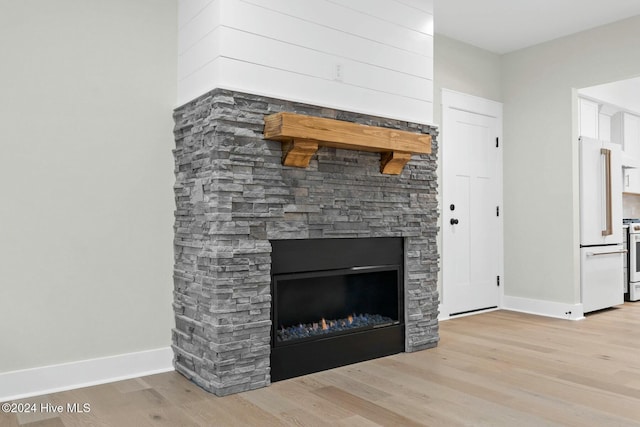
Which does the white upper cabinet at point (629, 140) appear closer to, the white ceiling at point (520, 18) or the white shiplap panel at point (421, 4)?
the white ceiling at point (520, 18)

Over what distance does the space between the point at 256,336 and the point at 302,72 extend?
1.56 m

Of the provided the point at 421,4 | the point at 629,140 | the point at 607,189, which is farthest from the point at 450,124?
the point at 629,140

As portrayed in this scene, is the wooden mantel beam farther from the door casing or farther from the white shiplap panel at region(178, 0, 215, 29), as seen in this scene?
the door casing

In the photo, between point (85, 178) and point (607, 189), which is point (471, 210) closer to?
point (607, 189)

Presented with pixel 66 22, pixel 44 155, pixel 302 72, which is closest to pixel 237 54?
pixel 302 72

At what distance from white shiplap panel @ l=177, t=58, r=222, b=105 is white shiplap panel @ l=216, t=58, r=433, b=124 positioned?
0.18 feet

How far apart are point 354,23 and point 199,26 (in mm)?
984

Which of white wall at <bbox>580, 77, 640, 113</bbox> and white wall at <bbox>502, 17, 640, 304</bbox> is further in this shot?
white wall at <bbox>580, 77, 640, 113</bbox>

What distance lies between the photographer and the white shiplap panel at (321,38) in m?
2.75

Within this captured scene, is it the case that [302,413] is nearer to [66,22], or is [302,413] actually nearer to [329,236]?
[329,236]

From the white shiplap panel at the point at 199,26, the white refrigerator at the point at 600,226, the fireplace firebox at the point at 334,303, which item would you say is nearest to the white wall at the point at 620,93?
the white refrigerator at the point at 600,226

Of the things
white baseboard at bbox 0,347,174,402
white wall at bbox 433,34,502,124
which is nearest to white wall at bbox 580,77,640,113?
white wall at bbox 433,34,502,124

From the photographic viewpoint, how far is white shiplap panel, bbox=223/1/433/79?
2752 mm

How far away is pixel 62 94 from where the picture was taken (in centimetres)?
278
